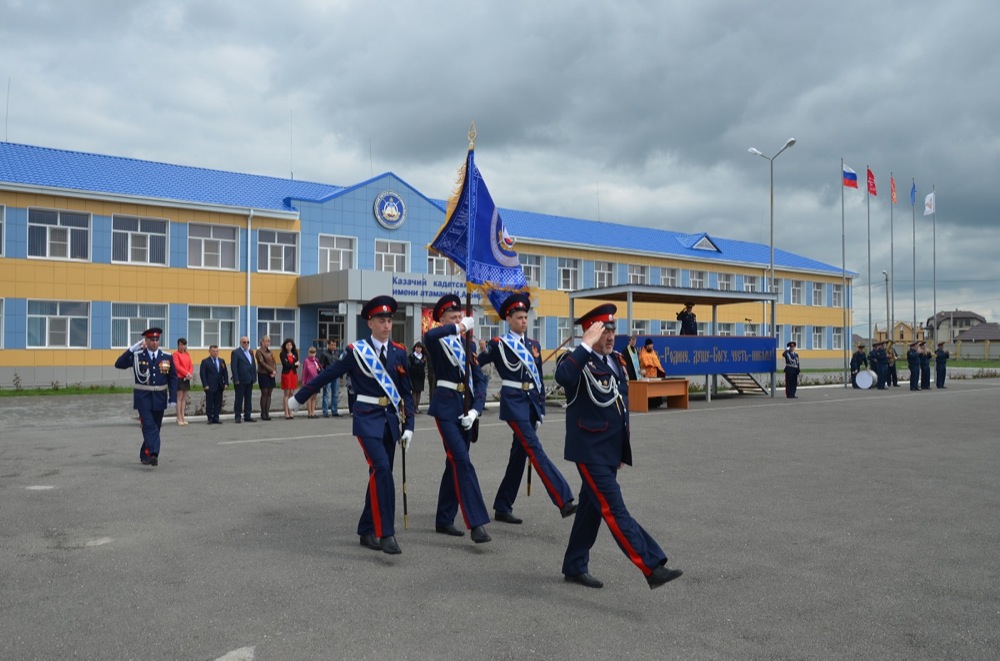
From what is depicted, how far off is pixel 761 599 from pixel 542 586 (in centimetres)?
142

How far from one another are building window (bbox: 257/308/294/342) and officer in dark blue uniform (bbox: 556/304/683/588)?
97.3 ft

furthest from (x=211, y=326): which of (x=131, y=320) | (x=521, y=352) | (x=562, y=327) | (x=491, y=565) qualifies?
(x=491, y=565)

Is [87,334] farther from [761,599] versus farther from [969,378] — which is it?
[969,378]

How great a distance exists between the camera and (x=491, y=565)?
608cm

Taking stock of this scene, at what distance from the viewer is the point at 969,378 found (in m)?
43.2

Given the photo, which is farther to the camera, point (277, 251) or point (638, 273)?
point (638, 273)

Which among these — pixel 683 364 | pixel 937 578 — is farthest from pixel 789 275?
pixel 937 578

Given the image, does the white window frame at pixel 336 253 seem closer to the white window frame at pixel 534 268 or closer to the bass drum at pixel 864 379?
the white window frame at pixel 534 268

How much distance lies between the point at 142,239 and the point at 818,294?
4430 centimetres

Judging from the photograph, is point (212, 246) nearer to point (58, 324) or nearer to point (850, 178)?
point (58, 324)

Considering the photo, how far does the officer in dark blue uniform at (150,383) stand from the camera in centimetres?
1100

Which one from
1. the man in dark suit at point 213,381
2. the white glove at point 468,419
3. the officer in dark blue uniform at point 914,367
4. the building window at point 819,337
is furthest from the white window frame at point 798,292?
the white glove at point 468,419

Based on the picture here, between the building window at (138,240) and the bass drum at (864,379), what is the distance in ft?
89.3

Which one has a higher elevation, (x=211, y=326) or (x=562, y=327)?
(x=562, y=327)
